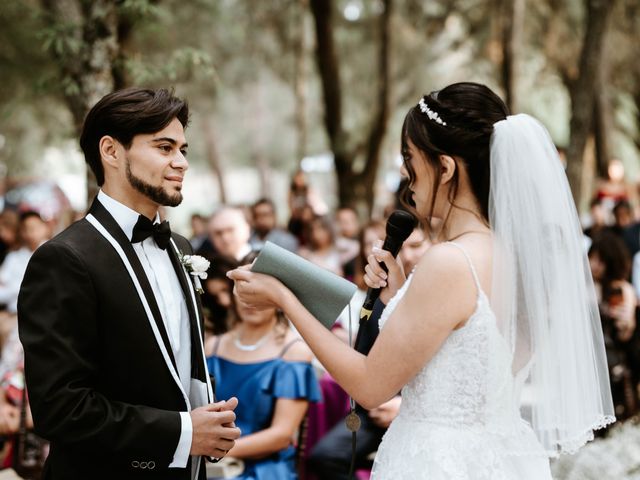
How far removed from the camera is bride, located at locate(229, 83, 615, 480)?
8.03 feet

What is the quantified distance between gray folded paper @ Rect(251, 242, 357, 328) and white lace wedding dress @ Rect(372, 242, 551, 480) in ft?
0.58

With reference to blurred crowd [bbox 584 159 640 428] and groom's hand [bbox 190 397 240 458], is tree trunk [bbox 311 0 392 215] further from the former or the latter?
groom's hand [bbox 190 397 240 458]

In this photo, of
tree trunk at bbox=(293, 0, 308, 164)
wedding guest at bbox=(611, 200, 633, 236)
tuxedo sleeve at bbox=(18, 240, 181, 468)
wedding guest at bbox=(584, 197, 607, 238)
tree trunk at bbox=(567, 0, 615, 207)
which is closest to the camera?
tuxedo sleeve at bbox=(18, 240, 181, 468)

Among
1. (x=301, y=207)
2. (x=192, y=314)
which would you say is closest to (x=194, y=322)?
(x=192, y=314)

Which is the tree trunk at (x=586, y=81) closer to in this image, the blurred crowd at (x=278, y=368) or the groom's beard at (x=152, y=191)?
the blurred crowd at (x=278, y=368)

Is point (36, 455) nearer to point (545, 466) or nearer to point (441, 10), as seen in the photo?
point (545, 466)

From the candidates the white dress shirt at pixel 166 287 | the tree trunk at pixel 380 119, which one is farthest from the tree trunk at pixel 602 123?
the white dress shirt at pixel 166 287

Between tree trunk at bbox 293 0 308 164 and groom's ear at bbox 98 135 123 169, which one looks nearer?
groom's ear at bbox 98 135 123 169

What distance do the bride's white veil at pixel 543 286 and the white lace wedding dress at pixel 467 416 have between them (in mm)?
84

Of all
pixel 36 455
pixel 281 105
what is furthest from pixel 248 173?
pixel 36 455

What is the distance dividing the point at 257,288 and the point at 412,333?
55 cm

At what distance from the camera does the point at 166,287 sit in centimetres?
270

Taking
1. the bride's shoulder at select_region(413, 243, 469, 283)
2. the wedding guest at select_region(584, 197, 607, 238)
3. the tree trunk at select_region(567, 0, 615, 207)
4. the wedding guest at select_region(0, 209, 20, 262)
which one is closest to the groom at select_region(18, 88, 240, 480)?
the bride's shoulder at select_region(413, 243, 469, 283)

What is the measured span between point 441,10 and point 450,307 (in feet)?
54.4
